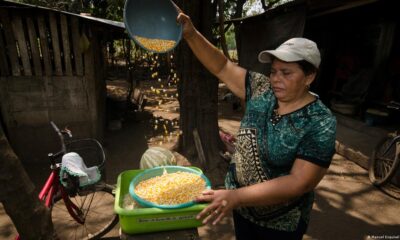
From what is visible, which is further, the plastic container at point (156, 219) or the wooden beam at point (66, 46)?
the wooden beam at point (66, 46)

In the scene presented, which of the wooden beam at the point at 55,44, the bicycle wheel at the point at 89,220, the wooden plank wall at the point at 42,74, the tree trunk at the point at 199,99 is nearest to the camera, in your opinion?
the bicycle wheel at the point at 89,220

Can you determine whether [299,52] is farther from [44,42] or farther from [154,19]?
[44,42]

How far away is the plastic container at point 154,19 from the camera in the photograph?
261 cm

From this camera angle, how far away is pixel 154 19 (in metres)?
2.68

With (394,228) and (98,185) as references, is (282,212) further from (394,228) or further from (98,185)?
(394,228)

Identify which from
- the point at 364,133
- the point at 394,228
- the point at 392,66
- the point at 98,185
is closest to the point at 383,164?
the point at 394,228

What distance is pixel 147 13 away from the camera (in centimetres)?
269

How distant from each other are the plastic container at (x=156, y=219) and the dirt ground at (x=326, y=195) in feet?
0.41

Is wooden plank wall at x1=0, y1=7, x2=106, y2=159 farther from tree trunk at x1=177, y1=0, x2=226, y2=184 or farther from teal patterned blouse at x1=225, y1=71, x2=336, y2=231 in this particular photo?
teal patterned blouse at x1=225, y1=71, x2=336, y2=231

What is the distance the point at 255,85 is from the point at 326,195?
4.35 metres

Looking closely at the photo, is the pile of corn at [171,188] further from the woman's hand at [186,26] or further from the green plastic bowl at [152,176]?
the woman's hand at [186,26]

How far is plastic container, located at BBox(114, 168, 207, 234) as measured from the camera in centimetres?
188

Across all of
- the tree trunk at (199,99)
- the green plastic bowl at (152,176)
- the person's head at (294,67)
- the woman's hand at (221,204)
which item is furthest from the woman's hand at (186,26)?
the tree trunk at (199,99)

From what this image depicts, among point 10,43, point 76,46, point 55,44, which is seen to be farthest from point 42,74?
point 76,46
